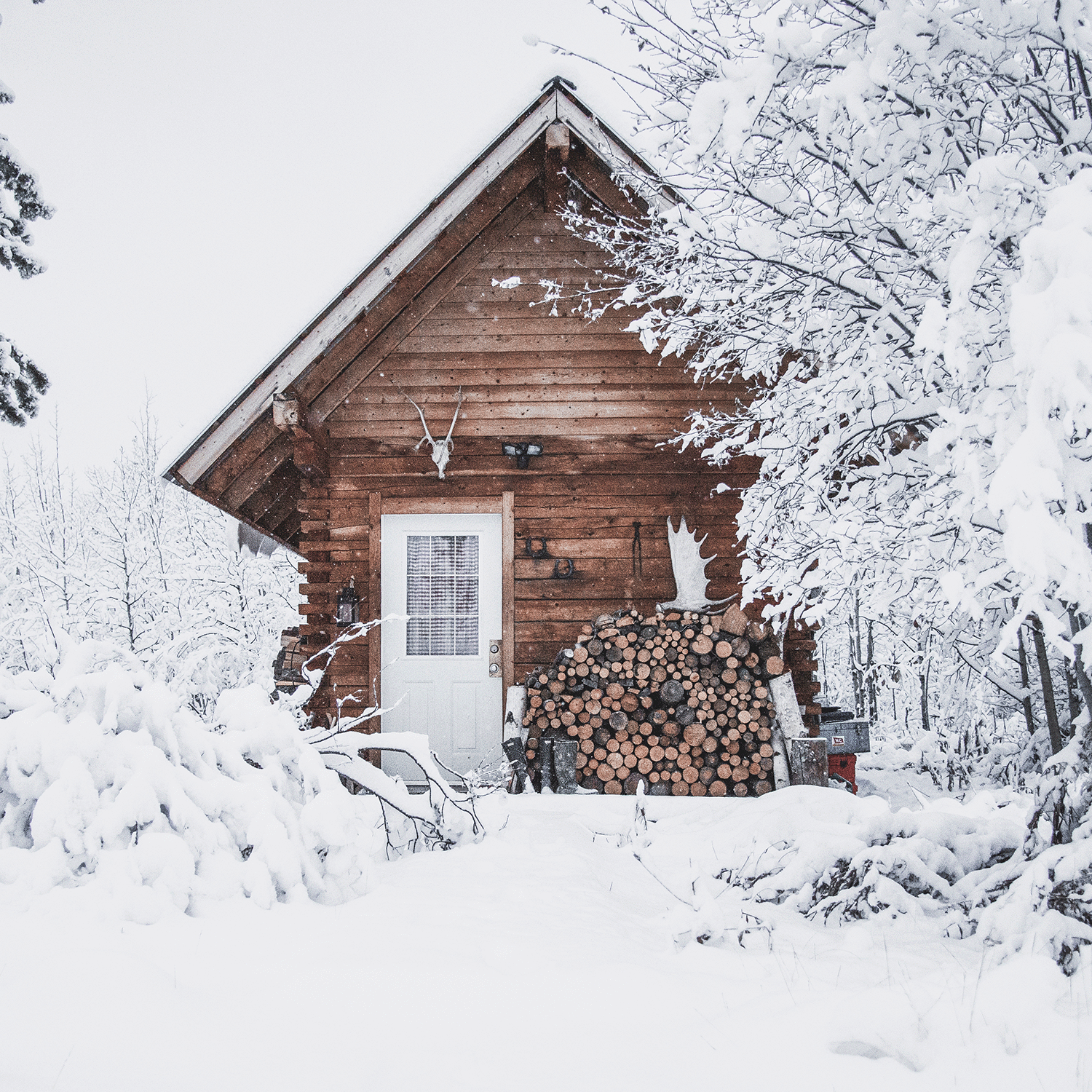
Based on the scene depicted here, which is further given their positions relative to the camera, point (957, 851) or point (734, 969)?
point (957, 851)

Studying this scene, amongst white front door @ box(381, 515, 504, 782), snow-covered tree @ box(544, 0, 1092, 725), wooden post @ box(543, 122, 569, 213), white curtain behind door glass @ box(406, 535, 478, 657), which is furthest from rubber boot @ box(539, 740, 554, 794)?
wooden post @ box(543, 122, 569, 213)

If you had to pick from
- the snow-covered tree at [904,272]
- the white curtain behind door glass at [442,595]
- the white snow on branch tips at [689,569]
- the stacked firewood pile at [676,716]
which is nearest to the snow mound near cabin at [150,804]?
the snow-covered tree at [904,272]

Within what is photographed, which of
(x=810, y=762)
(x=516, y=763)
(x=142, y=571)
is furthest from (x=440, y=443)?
(x=142, y=571)

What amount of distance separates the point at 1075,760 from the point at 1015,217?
178 centimetres

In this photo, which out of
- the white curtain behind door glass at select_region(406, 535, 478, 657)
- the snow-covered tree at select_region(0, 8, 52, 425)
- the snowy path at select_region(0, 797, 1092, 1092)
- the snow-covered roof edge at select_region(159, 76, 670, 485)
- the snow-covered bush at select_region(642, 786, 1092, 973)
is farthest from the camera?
the white curtain behind door glass at select_region(406, 535, 478, 657)

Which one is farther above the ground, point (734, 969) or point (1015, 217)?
point (1015, 217)

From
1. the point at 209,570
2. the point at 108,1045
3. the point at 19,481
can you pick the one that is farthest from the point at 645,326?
the point at 19,481

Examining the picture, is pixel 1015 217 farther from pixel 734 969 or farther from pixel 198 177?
pixel 198 177

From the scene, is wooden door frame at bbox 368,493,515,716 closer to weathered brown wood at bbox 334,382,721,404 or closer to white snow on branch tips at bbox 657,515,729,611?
weathered brown wood at bbox 334,382,721,404

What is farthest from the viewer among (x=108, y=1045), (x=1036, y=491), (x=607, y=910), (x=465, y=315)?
(x=465, y=315)

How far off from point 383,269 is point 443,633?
301 cm

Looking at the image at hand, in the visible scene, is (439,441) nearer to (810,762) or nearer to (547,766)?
(547,766)

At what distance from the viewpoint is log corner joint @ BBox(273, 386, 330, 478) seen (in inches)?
242

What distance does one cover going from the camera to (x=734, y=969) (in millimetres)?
2367
